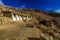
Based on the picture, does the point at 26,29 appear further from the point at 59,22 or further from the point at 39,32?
the point at 59,22

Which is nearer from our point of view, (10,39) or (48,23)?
(10,39)

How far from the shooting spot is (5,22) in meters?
29.6

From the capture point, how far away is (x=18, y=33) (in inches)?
870

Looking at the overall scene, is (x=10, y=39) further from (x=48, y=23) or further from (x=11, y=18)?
(x=11, y=18)

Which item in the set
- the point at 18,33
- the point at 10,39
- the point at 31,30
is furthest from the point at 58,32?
the point at 10,39

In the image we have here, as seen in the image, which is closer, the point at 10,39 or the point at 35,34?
the point at 10,39

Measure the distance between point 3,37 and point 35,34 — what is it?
3.94 m

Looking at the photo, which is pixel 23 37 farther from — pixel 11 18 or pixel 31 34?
pixel 11 18

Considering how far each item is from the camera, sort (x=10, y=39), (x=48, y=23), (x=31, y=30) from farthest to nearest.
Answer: (x=48, y=23)
(x=31, y=30)
(x=10, y=39)

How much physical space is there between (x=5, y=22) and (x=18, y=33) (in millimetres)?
8004

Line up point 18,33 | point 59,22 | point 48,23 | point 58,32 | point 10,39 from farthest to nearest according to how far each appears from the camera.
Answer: point 59,22, point 48,23, point 58,32, point 18,33, point 10,39

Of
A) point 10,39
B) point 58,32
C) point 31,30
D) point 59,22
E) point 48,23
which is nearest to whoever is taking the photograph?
point 10,39

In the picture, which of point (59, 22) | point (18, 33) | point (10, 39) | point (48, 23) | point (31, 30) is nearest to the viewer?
point (10, 39)

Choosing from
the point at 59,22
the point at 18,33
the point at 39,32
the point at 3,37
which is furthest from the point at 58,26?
the point at 3,37
